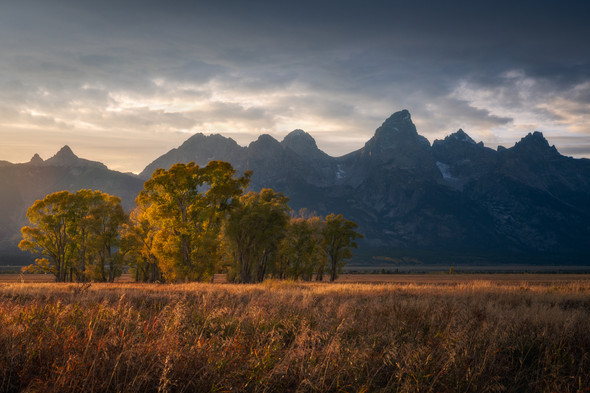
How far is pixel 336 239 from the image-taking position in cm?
7075

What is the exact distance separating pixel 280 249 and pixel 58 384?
4627 centimetres

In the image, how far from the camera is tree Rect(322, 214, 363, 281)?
2758 inches

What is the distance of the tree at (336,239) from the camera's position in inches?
2758

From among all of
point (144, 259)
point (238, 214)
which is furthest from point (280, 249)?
point (144, 259)

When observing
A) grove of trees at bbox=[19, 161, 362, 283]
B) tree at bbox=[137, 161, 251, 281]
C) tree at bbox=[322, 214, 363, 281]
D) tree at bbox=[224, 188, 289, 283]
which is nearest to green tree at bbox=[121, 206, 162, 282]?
grove of trees at bbox=[19, 161, 362, 283]

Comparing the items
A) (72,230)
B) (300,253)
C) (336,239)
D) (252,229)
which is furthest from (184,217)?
(336,239)

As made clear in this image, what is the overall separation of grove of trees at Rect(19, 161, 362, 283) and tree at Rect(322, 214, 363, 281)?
203mm

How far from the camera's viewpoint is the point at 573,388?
6430 millimetres

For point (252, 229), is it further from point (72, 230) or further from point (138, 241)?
point (72, 230)

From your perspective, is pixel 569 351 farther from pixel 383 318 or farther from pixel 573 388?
pixel 383 318

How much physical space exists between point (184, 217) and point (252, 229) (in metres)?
8.94

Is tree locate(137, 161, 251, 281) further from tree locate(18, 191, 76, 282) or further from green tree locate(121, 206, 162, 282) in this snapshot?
tree locate(18, 191, 76, 282)

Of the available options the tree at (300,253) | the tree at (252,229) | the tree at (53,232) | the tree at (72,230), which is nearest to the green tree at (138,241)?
the tree at (72,230)

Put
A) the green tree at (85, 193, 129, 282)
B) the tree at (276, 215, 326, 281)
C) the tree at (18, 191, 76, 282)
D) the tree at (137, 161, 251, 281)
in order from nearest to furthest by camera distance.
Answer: the tree at (137, 161, 251, 281), the tree at (18, 191, 76, 282), the green tree at (85, 193, 129, 282), the tree at (276, 215, 326, 281)
